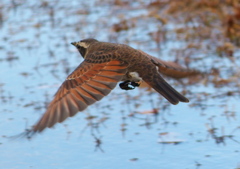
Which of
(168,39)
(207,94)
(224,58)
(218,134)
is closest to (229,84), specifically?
(207,94)

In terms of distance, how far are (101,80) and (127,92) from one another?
7.34 ft

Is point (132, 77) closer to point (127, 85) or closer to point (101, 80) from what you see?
point (127, 85)

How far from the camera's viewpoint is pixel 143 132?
20.5 ft

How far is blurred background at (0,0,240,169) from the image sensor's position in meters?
5.77

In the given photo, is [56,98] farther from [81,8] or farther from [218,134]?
[81,8]

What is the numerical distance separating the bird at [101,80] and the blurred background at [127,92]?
611 mm

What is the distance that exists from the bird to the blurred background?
2.00ft

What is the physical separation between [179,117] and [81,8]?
5.49 metres

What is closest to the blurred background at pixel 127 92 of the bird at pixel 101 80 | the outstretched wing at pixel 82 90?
the bird at pixel 101 80

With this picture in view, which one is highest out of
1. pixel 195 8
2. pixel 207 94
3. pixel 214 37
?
pixel 195 8

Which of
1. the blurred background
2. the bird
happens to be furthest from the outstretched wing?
the blurred background

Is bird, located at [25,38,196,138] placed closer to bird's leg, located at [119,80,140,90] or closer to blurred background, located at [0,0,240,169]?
bird's leg, located at [119,80,140,90]

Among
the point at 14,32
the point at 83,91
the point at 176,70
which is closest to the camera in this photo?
the point at 83,91

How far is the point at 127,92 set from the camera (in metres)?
7.50
